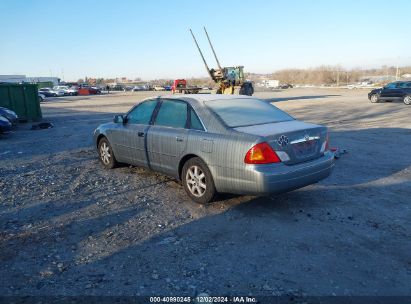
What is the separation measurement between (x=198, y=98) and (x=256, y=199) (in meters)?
1.74

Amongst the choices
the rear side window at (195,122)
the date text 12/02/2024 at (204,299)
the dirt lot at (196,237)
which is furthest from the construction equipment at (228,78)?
the date text 12/02/2024 at (204,299)

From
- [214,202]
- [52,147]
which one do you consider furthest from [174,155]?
[52,147]

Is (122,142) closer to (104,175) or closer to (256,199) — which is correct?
(104,175)

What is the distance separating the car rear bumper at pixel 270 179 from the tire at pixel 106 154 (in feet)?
9.78

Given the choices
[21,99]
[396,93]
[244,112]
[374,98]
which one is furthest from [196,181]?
[374,98]

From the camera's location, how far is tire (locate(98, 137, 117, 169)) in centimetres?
701

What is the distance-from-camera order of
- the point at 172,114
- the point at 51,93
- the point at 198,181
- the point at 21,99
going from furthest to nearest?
the point at 51,93, the point at 21,99, the point at 172,114, the point at 198,181

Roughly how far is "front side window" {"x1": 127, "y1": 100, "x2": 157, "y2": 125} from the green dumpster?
12.7 metres

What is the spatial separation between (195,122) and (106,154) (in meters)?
2.74

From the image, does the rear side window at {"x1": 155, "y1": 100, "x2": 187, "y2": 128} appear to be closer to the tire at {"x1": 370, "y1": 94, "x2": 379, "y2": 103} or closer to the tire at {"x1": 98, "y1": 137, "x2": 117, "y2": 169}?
the tire at {"x1": 98, "y1": 137, "x2": 117, "y2": 169}

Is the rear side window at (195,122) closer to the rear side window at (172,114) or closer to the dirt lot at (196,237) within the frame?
the rear side window at (172,114)

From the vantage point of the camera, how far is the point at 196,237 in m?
4.10

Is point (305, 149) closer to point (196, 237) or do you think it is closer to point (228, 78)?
point (196, 237)

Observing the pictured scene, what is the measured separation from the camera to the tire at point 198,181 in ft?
15.9
